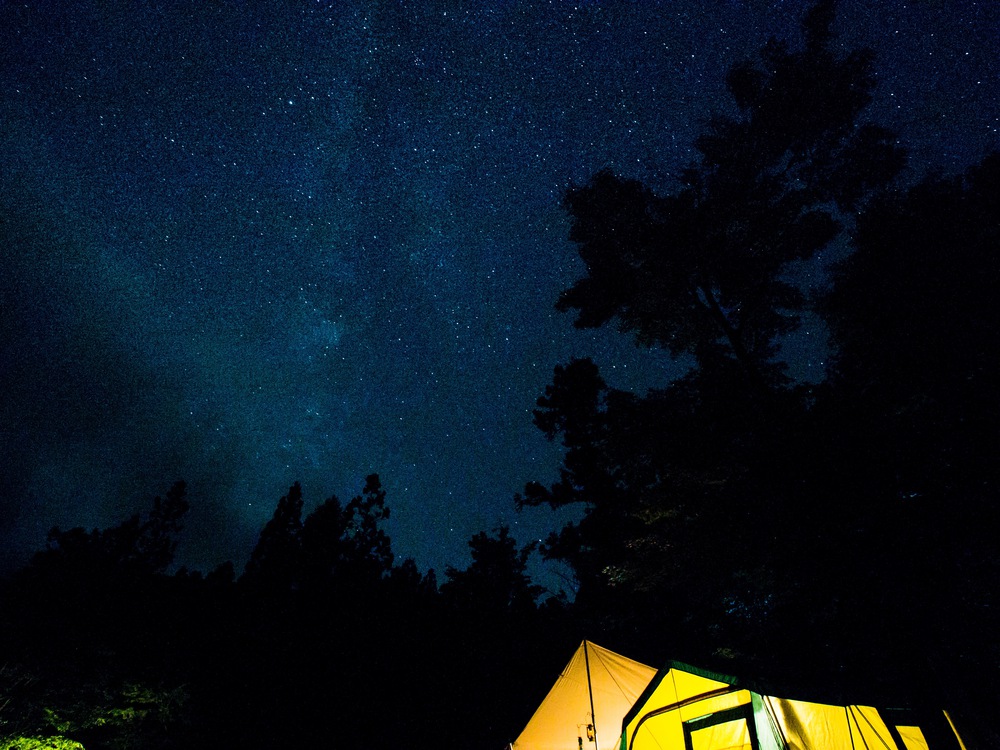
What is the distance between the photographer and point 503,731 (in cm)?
1756

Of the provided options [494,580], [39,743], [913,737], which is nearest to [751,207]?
[913,737]

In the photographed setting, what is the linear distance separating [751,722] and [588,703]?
3.57 m

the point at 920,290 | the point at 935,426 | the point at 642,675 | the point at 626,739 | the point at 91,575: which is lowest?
the point at 626,739

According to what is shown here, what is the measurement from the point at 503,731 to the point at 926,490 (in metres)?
16.3

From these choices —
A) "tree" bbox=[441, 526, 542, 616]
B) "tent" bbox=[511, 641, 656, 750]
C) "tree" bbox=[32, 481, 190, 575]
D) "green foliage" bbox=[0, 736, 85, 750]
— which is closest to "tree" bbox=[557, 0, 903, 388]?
"tent" bbox=[511, 641, 656, 750]

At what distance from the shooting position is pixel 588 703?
7.21 meters

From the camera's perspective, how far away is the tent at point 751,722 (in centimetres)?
367

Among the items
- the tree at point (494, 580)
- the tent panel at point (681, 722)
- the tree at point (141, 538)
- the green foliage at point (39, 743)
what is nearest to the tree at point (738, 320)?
the tent panel at point (681, 722)

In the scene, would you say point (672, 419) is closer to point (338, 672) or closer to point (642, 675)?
point (642, 675)

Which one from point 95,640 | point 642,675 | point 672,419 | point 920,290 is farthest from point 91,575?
point 920,290

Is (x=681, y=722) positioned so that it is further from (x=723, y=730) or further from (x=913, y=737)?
(x=913, y=737)

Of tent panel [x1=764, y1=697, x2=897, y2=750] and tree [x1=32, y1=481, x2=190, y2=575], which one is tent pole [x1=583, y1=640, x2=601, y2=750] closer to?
tent panel [x1=764, y1=697, x2=897, y2=750]

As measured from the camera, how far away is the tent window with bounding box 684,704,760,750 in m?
4.33

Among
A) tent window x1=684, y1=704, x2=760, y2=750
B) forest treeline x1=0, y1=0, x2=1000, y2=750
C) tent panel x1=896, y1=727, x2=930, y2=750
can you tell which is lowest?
tent panel x1=896, y1=727, x2=930, y2=750
